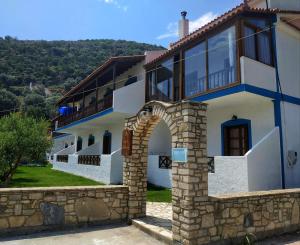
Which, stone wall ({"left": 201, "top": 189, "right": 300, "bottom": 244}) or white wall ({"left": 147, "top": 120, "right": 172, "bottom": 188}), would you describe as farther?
white wall ({"left": 147, "top": 120, "right": 172, "bottom": 188})

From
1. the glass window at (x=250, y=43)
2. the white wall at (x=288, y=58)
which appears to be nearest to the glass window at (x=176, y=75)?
the glass window at (x=250, y=43)

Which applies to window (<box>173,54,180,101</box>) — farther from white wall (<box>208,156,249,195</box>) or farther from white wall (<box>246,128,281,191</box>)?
white wall (<box>246,128,281,191</box>)

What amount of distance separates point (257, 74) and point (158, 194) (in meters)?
A: 5.86

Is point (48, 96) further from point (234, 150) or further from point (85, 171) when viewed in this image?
point (234, 150)

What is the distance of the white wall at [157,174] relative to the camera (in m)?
12.9

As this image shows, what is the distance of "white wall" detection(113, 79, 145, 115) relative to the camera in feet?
49.6

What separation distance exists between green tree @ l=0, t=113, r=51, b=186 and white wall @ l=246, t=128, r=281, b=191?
9476mm

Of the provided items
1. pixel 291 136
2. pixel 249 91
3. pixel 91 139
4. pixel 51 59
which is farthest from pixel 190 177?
pixel 51 59

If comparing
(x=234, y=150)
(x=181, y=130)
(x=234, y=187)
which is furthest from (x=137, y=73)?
(x=181, y=130)

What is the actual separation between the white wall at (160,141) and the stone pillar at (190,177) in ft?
32.6

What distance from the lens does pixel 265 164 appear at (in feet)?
32.9

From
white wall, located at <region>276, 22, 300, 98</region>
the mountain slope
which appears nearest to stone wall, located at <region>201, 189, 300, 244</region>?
white wall, located at <region>276, 22, 300, 98</region>

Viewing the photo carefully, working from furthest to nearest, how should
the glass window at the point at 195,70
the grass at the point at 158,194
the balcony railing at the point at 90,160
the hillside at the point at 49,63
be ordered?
1. the hillside at the point at 49,63
2. the balcony railing at the point at 90,160
3. the glass window at the point at 195,70
4. the grass at the point at 158,194

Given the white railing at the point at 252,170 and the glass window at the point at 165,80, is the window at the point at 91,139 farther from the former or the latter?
the white railing at the point at 252,170
